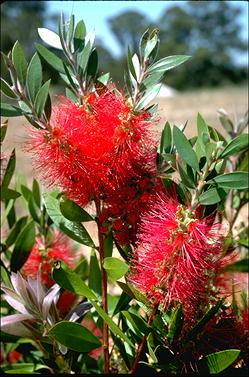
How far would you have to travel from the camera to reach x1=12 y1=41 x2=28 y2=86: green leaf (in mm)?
647

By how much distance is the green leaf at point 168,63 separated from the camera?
65cm

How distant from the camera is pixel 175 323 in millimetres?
641

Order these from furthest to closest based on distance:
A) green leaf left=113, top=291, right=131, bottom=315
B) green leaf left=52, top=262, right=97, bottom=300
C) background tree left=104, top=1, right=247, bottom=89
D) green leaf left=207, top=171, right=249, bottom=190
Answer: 1. background tree left=104, top=1, right=247, bottom=89
2. green leaf left=113, top=291, right=131, bottom=315
3. green leaf left=52, top=262, right=97, bottom=300
4. green leaf left=207, top=171, right=249, bottom=190

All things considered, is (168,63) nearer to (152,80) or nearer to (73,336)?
(152,80)

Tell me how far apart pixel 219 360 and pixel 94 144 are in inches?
10.0

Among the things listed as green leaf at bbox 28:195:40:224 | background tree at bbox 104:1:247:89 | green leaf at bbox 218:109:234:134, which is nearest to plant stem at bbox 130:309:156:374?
green leaf at bbox 28:195:40:224

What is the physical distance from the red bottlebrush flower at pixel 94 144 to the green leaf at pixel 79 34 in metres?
0.05

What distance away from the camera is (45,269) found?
90cm

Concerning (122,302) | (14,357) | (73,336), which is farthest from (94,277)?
(14,357)

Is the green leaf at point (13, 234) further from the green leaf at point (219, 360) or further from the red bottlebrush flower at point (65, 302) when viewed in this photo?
the green leaf at point (219, 360)

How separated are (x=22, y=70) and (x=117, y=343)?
341 mm

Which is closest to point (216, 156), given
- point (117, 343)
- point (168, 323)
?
point (168, 323)

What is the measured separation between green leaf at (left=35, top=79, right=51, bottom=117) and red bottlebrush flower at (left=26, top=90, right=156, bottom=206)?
Answer: 2 centimetres

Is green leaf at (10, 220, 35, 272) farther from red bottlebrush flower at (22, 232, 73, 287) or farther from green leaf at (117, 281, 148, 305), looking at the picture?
green leaf at (117, 281, 148, 305)
